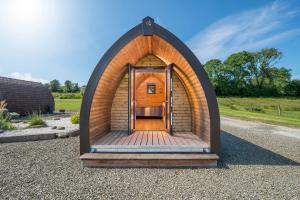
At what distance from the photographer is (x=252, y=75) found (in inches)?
1634

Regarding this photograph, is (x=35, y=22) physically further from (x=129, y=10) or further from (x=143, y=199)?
(x=143, y=199)

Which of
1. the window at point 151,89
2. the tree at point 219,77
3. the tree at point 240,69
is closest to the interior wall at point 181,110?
the window at point 151,89

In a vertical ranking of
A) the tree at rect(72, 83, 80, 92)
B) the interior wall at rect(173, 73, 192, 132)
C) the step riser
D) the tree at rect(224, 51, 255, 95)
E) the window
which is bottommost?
the step riser

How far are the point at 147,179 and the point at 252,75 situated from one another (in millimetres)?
44703

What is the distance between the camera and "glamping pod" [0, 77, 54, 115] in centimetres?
1185

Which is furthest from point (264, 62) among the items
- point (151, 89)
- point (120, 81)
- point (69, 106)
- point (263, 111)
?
point (120, 81)

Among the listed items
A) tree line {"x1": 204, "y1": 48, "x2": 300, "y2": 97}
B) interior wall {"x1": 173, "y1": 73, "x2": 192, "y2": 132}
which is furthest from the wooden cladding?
tree line {"x1": 204, "y1": 48, "x2": 300, "y2": 97}

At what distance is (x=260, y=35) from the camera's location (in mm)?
40156

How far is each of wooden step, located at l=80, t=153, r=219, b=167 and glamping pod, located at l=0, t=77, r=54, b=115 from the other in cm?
1064

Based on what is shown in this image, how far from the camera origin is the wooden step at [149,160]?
3861 millimetres

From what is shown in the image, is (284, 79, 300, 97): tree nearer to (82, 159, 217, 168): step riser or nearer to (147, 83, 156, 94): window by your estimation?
(147, 83, 156, 94): window

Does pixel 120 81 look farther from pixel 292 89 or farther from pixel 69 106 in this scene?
pixel 292 89

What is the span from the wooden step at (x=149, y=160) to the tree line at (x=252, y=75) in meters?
35.4

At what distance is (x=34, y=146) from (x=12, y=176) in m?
2.27
